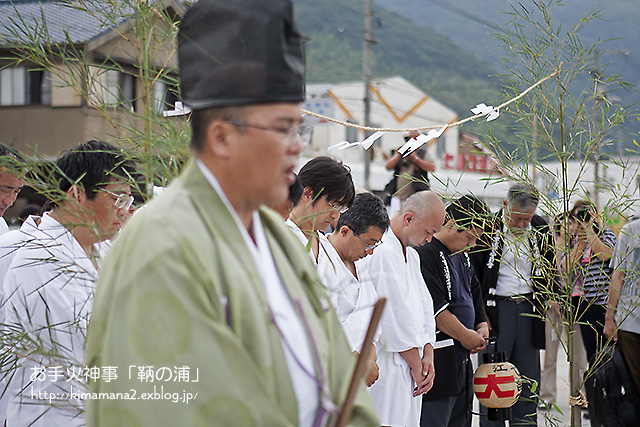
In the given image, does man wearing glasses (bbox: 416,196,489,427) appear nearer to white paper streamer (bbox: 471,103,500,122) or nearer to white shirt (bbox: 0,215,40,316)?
white paper streamer (bbox: 471,103,500,122)

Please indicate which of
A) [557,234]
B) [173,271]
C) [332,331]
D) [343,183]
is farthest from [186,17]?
[557,234]

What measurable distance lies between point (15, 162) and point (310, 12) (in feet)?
274

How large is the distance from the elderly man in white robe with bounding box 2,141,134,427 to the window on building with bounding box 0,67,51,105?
61.7ft

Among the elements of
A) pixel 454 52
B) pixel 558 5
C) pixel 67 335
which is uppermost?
pixel 454 52

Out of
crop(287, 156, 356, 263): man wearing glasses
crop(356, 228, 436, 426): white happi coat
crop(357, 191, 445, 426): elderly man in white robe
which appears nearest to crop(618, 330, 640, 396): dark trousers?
crop(357, 191, 445, 426): elderly man in white robe

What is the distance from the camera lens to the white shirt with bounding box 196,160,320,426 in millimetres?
1321

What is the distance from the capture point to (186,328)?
3.91 ft

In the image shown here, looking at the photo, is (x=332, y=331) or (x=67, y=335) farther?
(x=67, y=335)

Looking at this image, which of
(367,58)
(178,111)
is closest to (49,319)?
(178,111)

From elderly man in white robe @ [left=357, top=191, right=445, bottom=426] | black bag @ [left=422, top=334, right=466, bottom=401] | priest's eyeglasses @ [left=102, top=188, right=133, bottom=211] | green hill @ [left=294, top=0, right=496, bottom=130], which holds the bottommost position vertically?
black bag @ [left=422, top=334, right=466, bottom=401]

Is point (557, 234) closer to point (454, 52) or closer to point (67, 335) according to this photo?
point (67, 335)

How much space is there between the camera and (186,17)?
149 cm

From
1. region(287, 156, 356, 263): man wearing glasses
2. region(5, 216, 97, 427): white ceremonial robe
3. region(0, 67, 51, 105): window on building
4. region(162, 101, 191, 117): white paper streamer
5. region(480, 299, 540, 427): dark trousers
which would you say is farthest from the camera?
region(0, 67, 51, 105): window on building

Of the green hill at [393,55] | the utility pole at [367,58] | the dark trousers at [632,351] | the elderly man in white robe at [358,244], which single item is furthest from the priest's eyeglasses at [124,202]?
the green hill at [393,55]
